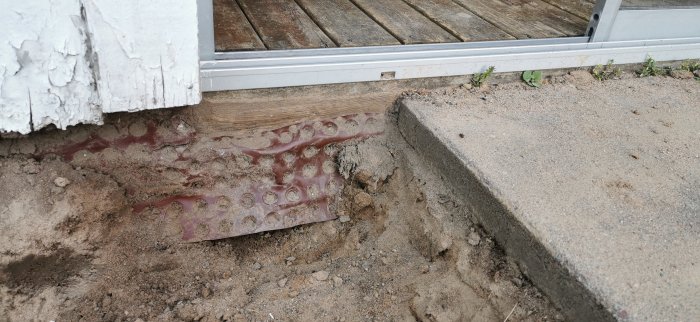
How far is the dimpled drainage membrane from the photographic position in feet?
6.75

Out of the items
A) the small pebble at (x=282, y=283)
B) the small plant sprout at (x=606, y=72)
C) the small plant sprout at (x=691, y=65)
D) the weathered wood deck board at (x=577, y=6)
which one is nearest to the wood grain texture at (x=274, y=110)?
the small pebble at (x=282, y=283)

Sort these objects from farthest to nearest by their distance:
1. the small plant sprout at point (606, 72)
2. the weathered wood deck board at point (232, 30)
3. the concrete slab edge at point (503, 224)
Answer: the small plant sprout at point (606, 72), the weathered wood deck board at point (232, 30), the concrete slab edge at point (503, 224)

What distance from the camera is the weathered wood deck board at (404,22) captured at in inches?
96.3

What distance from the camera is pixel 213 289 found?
1.97 metres

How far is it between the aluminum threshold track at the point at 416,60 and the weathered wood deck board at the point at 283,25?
0.15 meters

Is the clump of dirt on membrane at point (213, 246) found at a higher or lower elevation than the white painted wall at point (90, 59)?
lower

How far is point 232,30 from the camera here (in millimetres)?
2314

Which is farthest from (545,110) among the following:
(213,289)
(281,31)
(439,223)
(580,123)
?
(213,289)

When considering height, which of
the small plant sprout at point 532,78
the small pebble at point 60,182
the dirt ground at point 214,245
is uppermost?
the small plant sprout at point 532,78

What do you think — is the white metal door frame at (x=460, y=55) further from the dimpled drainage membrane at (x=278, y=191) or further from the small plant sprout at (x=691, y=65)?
the dimpled drainage membrane at (x=278, y=191)

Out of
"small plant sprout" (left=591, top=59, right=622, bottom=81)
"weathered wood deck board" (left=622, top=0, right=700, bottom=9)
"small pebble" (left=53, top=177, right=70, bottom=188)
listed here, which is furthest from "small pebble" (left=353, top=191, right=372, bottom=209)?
"weathered wood deck board" (left=622, top=0, right=700, bottom=9)

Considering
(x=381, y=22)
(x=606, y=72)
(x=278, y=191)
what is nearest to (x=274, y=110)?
(x=278, y=191)

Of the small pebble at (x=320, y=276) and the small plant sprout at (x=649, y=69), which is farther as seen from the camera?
the small plant sprout at (x=649, y=69)

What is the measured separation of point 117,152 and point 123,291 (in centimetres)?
47
